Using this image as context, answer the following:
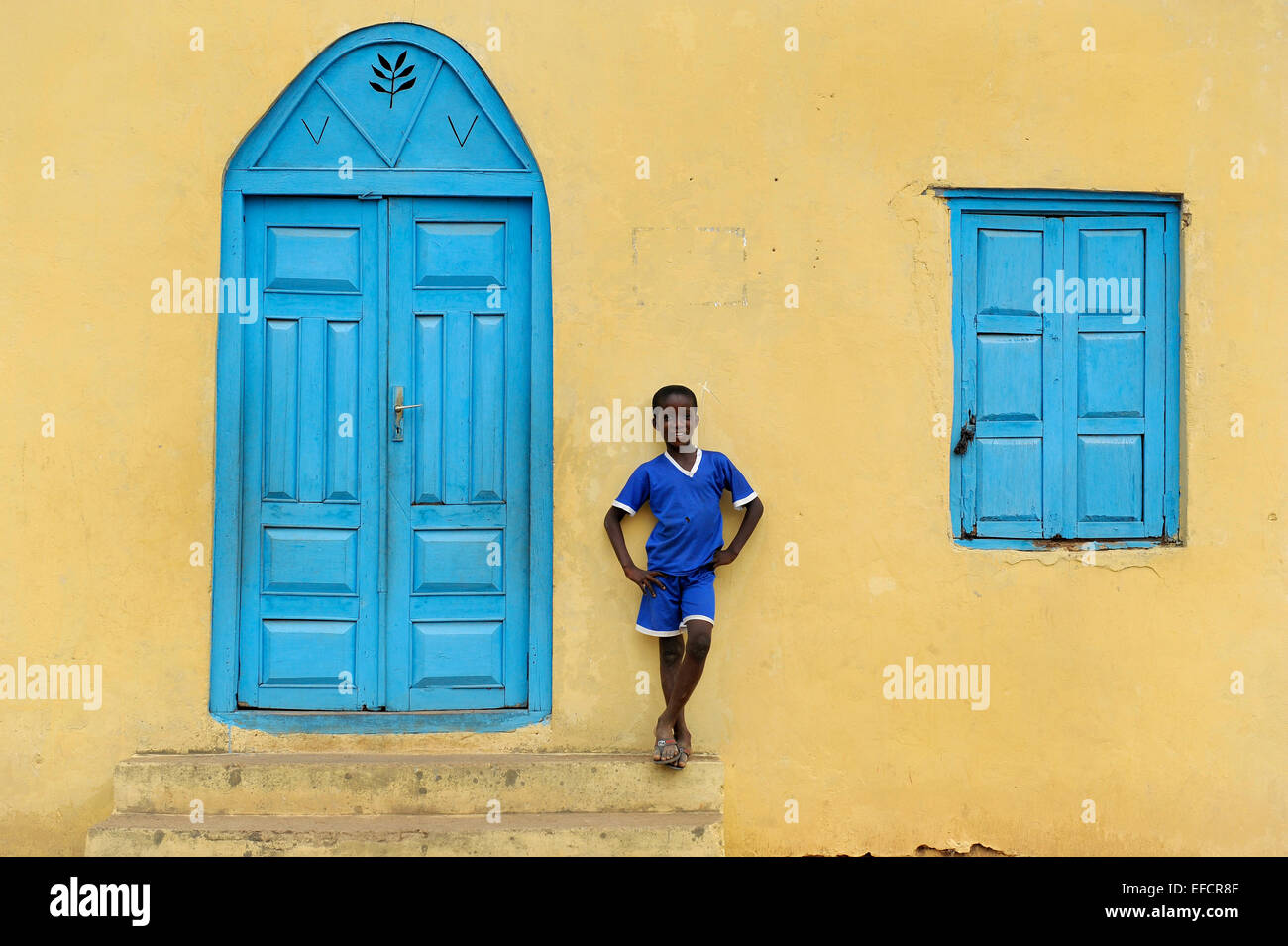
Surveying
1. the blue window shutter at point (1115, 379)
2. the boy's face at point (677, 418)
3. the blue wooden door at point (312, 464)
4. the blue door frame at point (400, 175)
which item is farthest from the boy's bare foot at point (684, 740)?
the blue window shutter at point (1115, 379)

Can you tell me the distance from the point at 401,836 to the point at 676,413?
1.94 metres

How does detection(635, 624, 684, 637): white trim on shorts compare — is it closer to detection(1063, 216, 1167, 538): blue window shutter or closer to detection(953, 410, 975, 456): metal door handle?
detection(953, 410, 975, 456): metal door handle

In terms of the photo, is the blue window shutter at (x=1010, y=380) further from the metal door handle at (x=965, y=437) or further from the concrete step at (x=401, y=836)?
the concrete step at (x=401, y=836)

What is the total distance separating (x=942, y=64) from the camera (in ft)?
14.6

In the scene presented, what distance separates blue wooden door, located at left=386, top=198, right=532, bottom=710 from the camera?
4.41m

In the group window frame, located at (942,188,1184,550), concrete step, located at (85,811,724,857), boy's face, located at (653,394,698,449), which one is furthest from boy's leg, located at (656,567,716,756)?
window frame, located at (942,188,1184,550)

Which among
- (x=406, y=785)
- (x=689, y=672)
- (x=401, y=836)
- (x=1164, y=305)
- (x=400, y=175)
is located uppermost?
(x=400, y=175)

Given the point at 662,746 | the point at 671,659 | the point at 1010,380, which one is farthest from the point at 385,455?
→ the point at 1010,380

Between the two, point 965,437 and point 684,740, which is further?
point 965,437

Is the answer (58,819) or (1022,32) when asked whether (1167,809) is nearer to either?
(1022,32)

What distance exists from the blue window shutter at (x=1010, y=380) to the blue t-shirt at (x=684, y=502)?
1.04 meters

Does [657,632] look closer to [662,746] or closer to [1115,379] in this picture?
[662,746]

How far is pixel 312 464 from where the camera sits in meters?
4.41

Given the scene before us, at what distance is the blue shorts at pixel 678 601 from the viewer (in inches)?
166
